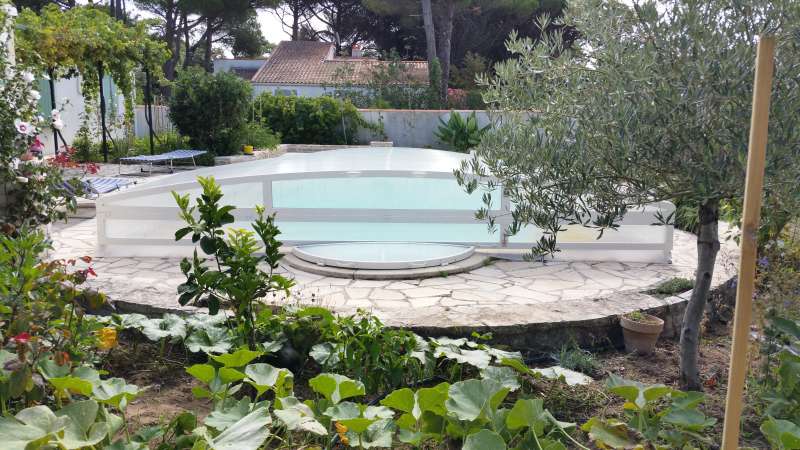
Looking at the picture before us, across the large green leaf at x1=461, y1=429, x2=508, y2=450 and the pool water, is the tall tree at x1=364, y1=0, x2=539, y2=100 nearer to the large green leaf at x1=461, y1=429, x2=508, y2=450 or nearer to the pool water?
the pool water

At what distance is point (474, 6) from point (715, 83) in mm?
24400

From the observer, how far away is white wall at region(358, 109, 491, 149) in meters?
15.4

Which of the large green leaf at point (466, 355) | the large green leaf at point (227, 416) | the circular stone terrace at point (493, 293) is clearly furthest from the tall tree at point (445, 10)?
the large green leaf at point (227, 416)

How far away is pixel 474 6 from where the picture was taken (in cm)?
2531

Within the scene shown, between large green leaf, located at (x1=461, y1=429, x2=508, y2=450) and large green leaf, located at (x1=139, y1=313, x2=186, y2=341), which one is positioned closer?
large green leaf, located at (x1=461, y1=429, x2=508, y2=450)

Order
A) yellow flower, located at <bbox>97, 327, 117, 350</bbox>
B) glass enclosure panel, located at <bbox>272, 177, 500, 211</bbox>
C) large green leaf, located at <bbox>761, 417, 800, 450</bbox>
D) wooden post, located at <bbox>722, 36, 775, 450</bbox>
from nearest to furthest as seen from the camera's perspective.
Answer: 1. wooden post, located at <bbox>722, 36, 775, 450</bbox>
2. large green leaf, located at <bbox>761, 417, 800, 450</bbox>
3. yellow flower, located at <bbox>97, 327, 117, 350</bbox>
4. glass enclosure panel, located at <bbox>272, 177, 500, 211</bbox>

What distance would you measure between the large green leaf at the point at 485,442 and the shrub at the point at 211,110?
11.5m

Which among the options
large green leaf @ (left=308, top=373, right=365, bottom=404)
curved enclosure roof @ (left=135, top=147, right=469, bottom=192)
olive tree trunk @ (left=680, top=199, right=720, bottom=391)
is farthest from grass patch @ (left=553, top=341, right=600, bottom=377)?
curved enclosure roof @ (left=135, top=147, right=469, bottom=192)

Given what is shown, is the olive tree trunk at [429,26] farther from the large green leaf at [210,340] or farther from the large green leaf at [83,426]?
the large green leaf at [83,426]

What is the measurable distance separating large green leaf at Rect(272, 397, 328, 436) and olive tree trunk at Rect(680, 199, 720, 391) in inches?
70.8

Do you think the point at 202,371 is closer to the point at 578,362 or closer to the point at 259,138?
the point at 578,362

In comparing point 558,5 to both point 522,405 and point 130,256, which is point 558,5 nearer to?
point 130,256

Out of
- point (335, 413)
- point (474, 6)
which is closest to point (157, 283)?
point (335, 413)

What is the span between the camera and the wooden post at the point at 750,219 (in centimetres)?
181
